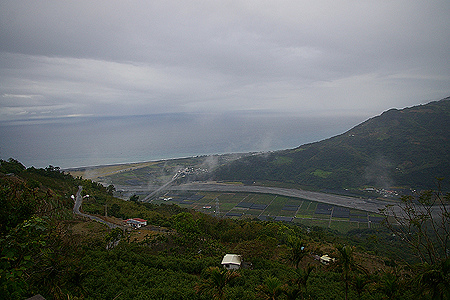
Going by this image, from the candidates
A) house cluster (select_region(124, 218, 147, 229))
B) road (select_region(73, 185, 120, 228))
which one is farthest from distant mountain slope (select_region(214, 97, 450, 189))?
house cluster (select_region(124, 218, 147, 229))

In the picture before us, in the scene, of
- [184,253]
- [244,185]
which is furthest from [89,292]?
[244,185]

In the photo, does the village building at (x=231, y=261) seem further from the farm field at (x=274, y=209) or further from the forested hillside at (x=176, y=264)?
Result: the farm field at (x=274, y=209)

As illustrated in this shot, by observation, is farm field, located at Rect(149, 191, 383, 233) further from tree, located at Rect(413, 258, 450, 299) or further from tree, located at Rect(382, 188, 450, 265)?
tree, located at Rect(413, 258, 450, 299)

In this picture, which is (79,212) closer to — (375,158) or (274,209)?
(274,209)

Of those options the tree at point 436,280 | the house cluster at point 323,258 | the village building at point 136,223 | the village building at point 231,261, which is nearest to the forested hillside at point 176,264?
the tree at point 436,280

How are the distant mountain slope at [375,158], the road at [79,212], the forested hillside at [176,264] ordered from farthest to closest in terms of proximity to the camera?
the distant mountain slope at [375,158], the road at [79,212], the forested hillside at [176,264]
